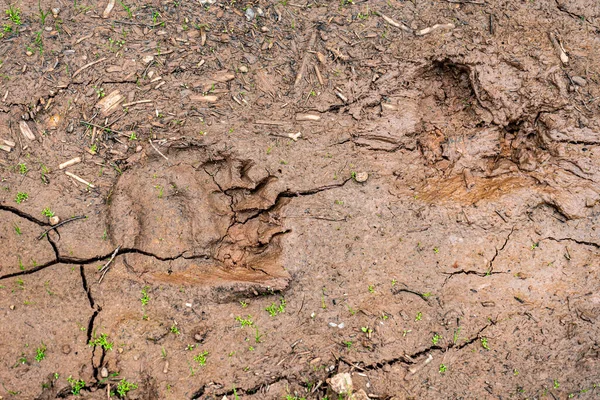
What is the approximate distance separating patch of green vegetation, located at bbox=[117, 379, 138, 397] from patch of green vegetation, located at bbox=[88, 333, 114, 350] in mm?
228

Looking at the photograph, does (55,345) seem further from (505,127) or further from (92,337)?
(505,127)

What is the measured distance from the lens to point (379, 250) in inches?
130

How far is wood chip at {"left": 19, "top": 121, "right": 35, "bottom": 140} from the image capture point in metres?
3.28

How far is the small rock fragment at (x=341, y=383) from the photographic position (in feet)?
9.88

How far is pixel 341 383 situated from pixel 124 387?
53.4 inches

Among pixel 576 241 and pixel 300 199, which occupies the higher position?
pixel 300 199

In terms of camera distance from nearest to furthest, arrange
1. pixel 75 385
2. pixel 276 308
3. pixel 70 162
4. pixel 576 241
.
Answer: pixel 75 385, pixel 276 308, pixel 70 162, pixel 576 241

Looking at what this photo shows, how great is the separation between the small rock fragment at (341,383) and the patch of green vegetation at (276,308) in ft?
1.77

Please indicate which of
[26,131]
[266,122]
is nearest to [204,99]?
[266,122]

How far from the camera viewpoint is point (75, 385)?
294 centimetres

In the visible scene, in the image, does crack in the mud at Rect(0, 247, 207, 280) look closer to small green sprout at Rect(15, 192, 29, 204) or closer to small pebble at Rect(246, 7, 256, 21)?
small green sprout at Rect(15, 192, 29, 204)

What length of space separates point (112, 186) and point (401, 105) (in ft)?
7.06

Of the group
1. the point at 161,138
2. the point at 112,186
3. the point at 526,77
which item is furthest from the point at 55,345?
the point at 526,77

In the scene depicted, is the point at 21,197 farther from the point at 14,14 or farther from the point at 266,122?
the point at 266,122
